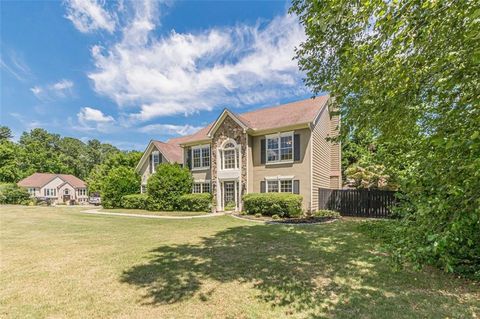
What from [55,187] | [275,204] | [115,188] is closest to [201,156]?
[275,204]

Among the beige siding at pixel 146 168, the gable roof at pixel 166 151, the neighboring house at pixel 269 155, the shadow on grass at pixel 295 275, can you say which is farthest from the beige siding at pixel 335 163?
the beige siding at pixel 146 168

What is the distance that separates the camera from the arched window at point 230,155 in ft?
59.4

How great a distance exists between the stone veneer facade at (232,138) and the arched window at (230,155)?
401 mm

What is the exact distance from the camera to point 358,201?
48.2ft

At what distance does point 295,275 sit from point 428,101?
13.4 ft

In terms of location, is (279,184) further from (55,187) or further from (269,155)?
(55,187)

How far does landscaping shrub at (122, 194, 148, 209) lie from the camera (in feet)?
70.9

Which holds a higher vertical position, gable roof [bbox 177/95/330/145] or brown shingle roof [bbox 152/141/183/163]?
gable roof [bbox 177/95/330/145]

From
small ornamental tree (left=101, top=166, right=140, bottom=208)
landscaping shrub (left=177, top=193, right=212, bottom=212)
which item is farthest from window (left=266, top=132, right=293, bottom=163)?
small ornamental tree (left=101, top=166, right=140, bottom=208)

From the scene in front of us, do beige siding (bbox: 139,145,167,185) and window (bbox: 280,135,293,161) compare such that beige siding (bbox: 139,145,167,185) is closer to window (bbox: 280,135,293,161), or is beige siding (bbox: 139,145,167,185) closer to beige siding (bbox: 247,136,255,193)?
beige siding (bbox: 247,136,255,193)

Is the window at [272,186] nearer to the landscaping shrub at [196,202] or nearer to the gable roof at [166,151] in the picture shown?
the landscaping shrub at [196,202]

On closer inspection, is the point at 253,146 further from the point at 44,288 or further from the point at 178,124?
the point at 178,124

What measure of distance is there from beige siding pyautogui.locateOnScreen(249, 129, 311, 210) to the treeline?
1066 inches

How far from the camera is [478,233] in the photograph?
406 centimetres
